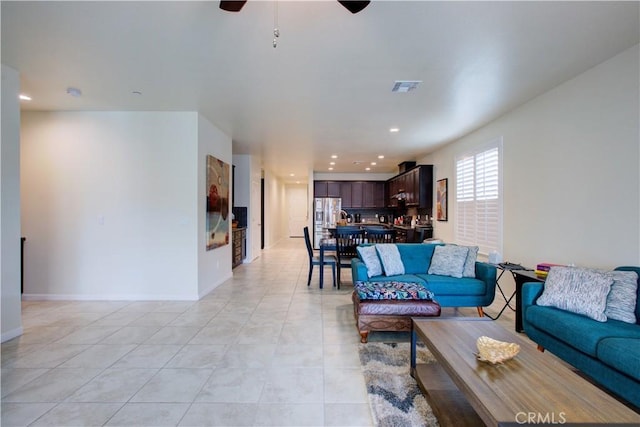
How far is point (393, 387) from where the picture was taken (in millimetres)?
2119

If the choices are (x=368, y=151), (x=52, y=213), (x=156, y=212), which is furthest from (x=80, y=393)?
(x=368, y=151)

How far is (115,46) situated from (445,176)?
5.69 meters

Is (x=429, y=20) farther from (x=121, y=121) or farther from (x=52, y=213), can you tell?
(x=52, y=213)

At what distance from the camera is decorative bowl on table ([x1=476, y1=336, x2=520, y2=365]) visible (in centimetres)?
161

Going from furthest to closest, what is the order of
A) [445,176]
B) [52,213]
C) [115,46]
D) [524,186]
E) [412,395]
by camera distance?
[445,176]
[52,213]
[524,186]
[115,46]
[412,395]

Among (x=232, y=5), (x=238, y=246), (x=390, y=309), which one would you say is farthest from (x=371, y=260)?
(x=238, y=246)

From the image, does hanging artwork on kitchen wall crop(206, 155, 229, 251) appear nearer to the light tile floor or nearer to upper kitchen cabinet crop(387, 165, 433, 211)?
the light tile floor

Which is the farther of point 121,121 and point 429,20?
point 121,121

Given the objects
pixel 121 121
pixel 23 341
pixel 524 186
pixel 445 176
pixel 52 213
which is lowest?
pixel 23 341

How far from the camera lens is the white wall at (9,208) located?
286cm

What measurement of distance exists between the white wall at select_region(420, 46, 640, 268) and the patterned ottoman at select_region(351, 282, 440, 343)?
1.64 m

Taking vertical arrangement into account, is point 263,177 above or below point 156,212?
above

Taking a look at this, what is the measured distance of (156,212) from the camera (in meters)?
4.29

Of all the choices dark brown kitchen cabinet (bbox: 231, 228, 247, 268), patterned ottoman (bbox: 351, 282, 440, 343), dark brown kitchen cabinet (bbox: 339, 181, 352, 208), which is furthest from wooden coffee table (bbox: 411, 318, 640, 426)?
dark brown kitchen cabinet (bbox: 339, 181, 352, 208)
